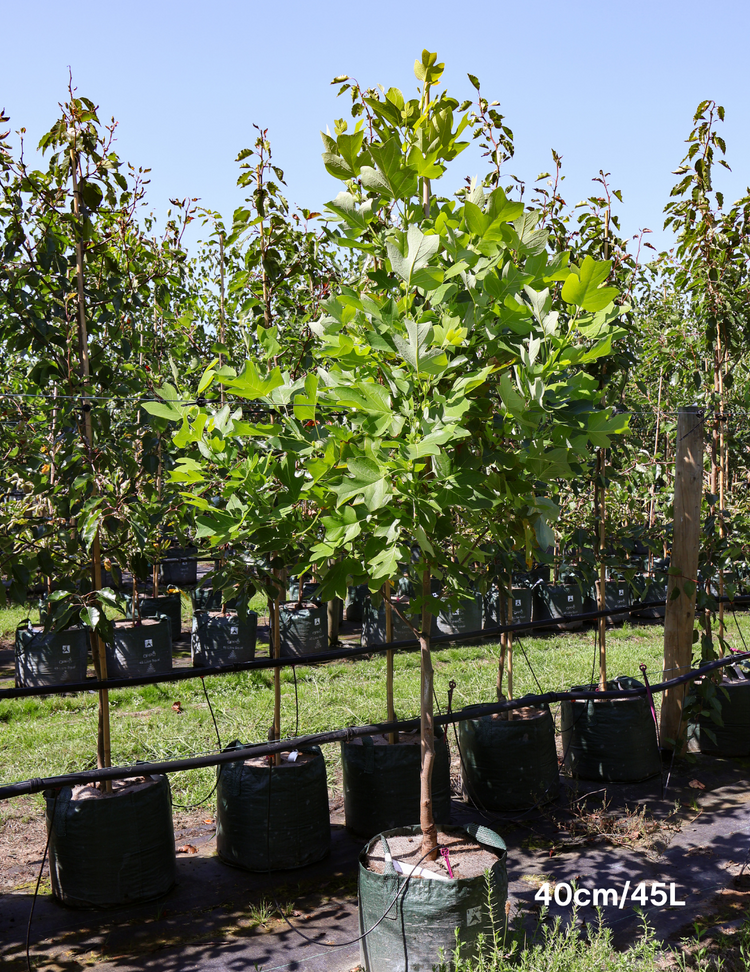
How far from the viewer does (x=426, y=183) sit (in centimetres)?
235

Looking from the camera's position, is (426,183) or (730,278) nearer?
(426,183)

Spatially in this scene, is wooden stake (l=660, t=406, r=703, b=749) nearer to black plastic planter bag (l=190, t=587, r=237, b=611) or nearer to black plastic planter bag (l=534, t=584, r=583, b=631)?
black plastic planter bag (l=534, t=584, r=583, b=631)

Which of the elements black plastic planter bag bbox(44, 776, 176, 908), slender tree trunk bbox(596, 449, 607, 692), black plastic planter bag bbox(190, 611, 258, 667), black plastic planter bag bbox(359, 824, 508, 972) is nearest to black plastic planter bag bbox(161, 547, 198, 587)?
black plastic planter bag bbox(190, 611, 258, 667)

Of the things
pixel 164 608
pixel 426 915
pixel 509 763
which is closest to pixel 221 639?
pixel 164 608

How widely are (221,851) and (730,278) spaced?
13.9 feet

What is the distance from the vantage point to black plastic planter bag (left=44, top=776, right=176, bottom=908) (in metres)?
2.99

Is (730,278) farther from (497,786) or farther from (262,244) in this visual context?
(497,786)

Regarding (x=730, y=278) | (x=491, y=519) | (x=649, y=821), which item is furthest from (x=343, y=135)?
(x=730, y=278)

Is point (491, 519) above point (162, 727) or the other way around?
above

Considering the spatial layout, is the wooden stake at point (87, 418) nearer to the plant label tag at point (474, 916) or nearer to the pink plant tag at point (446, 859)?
the pink plant tag at point (446, 859)

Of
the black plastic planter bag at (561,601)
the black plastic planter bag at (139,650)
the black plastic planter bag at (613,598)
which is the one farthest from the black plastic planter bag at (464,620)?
the black plastic planter bag at (139,650)

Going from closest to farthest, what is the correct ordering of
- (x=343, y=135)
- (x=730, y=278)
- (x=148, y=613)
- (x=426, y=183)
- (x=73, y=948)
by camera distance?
1. (x=343, y=135)
2. (x=426, y=183)
3. (x=73, y=948)
4. (x=730, y=278)
5. (x=148, y=613)

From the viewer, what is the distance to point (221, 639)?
6.73 meters

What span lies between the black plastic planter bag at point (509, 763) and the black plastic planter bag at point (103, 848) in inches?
62.0
